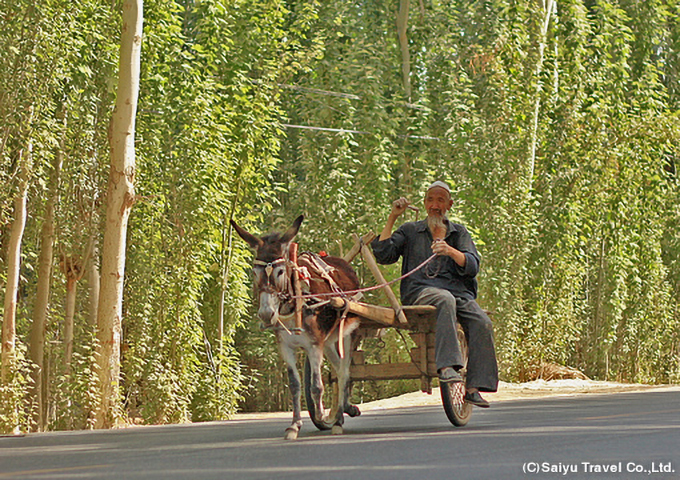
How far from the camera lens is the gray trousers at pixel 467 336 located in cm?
1167

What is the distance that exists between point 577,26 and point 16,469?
26151mm

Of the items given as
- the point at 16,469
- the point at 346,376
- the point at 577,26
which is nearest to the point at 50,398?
the point at 346,376

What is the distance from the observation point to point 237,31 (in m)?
26.4

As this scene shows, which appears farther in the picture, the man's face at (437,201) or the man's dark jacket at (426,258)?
the man's face at (437,201)

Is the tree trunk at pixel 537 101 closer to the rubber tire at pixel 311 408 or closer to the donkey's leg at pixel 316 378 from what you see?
the rubber tire at pixel 311 408

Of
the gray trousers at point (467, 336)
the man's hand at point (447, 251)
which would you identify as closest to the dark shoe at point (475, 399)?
the gray trousers at point (467, 336)

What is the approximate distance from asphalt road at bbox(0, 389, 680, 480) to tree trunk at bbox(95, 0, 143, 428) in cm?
502

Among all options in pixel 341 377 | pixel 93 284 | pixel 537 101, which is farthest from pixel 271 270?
pixel 537 101

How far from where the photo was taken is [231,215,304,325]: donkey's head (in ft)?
35.2

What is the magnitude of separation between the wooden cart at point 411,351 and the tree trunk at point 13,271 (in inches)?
302

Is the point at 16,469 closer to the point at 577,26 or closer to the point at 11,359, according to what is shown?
the point at 11,359

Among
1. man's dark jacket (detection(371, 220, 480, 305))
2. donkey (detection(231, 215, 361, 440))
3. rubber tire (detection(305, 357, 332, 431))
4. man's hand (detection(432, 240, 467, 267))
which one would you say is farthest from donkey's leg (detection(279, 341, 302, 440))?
man's hand (detection(432, 240, 467, 267))

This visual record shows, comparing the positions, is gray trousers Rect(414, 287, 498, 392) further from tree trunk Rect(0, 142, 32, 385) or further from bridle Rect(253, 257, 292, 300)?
tree trunk Rect(0, 142, 32, 385)

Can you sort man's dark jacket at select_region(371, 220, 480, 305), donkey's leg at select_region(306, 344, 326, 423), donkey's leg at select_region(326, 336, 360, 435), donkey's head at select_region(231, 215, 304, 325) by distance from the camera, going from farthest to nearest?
man's dark jacket at select_region(371, 220, 480, 305) < donkey's leg at select_region(326, 336, 360, 435) < donkey's leg at select_region(306, 344, 326, 423) < donkey's head at select_region(231, 215, 304, 325)
